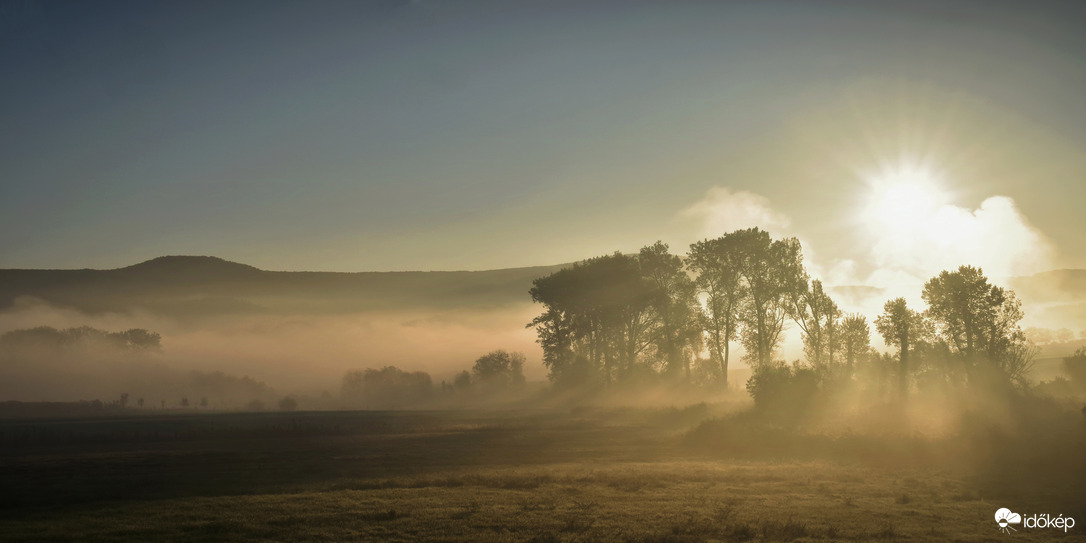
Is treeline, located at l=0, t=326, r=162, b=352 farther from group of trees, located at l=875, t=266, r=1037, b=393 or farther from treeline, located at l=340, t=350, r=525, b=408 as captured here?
group of trees, located at l=875, t=266, r=1037, b=393

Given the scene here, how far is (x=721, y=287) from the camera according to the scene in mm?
80562

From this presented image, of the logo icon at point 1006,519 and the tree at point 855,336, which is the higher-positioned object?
the tree at point 855,336

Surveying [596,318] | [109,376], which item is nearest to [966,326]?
[596,318]

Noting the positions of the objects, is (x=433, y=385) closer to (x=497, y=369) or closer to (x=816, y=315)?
(x=497, y=369)

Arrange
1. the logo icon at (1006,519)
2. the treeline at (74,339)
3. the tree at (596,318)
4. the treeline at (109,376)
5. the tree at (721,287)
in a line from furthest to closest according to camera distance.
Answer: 1. the treeline at (74,339)
2. the treeline at (109,376)
3. the tree at (596,318)
4. the tree at (721,287)
5. the logo icon at (1006,519)

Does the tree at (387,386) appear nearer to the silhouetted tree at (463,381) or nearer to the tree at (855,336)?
the silhouetted tree at (463,381)

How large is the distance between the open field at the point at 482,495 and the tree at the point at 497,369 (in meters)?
86.1

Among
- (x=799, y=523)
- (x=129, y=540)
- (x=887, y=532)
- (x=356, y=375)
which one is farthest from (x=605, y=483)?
(x=356, y=375)

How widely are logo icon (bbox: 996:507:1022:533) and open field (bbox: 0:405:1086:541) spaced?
667mm

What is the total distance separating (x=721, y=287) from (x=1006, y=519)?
189ft

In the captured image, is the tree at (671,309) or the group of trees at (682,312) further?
the tree at (671,309)

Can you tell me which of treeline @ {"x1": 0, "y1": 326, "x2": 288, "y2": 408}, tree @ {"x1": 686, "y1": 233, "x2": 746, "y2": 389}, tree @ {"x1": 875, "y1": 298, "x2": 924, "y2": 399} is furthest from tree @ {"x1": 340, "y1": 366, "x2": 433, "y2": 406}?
tree @ {"x1": 875, "y1": 298, "x2": 924, "y2": 399}

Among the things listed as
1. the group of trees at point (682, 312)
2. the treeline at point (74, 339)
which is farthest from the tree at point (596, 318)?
the treeline at point (74, 339)

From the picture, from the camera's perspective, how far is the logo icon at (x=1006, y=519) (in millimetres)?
22469
